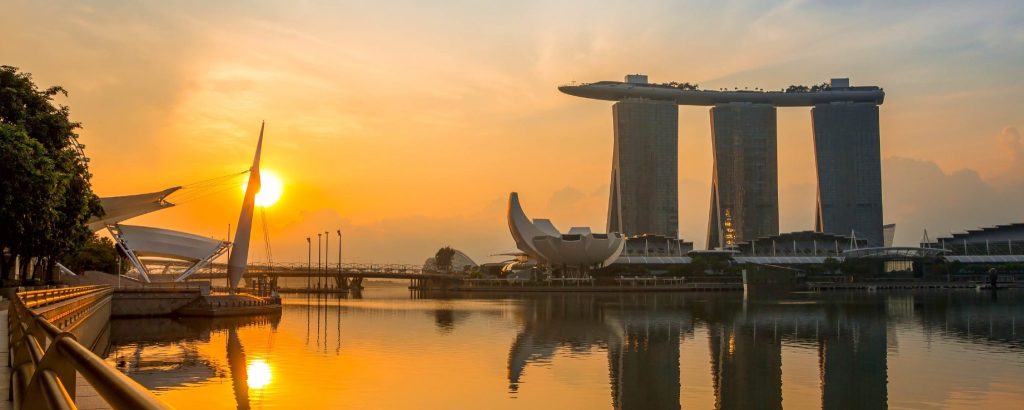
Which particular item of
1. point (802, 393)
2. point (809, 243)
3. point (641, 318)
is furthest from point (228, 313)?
point (809, 243)

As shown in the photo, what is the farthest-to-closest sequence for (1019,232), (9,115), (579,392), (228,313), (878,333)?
(1019,232) < (228,313) < (878,333) < (9,115) < (579,392)

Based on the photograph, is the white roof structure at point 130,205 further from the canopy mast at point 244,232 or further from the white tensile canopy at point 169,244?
the white tensile canopy at point 169,244

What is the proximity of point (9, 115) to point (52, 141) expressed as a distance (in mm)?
2305

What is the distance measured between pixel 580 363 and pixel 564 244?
391 feet

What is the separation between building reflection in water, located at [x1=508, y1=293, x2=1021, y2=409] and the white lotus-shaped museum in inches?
2822

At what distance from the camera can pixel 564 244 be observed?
515 ft

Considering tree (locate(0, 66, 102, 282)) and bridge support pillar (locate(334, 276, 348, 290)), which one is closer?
tree (locate(0, 66, 102, 282))

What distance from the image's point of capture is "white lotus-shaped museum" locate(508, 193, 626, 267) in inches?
6176

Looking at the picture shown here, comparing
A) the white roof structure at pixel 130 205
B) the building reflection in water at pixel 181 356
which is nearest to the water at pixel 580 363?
the building reflection in water at pixel 181 356

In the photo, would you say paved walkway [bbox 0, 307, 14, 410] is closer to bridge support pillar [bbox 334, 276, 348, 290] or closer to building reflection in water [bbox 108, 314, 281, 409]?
building reflection in water [bbox 108, 314, 281, 409]

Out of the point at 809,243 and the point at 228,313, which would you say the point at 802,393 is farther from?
the point at 809,243

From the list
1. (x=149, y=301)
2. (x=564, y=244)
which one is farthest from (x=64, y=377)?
(x=564, y=244)

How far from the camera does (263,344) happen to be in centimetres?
4678

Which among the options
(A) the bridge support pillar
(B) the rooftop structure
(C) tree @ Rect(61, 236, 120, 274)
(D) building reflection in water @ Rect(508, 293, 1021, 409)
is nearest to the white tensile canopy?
(C) tree @ Rect(61, 236, 120, 274)
